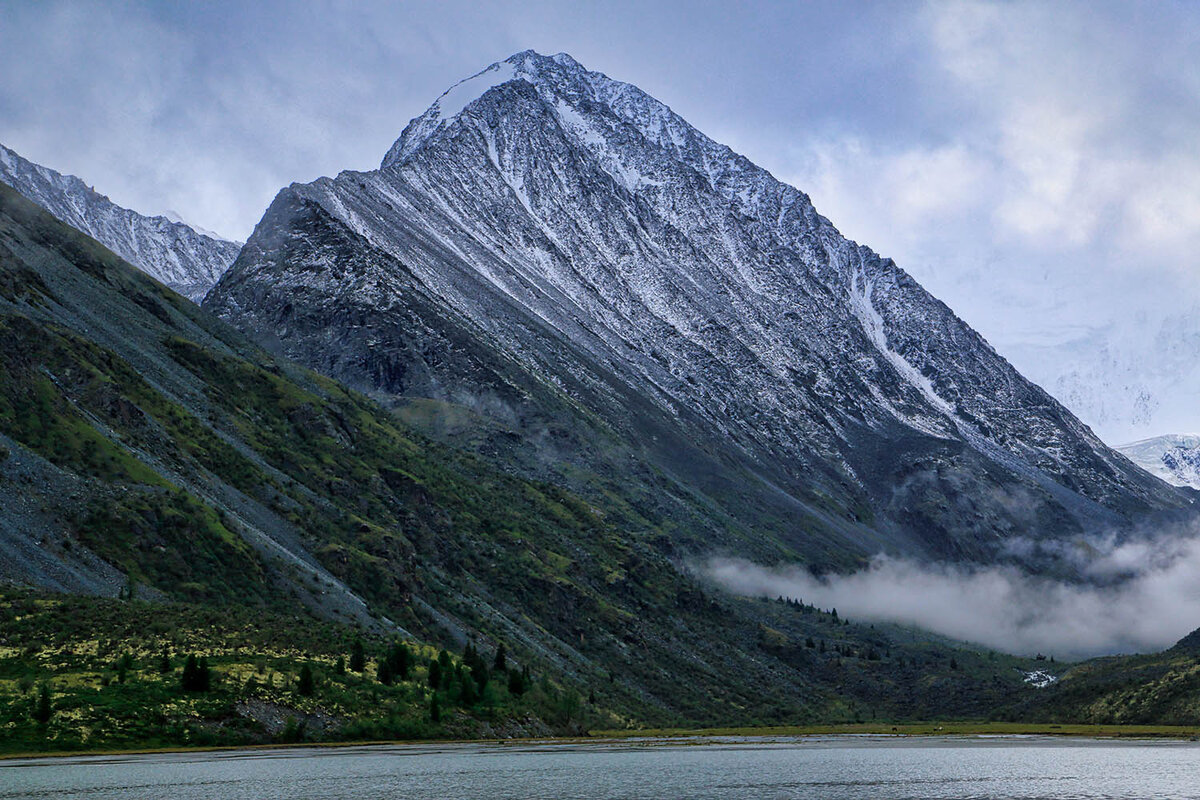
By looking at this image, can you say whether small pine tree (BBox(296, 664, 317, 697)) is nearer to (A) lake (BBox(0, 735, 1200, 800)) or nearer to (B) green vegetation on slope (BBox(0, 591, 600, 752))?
(B) green vegetation on slope (BBox(0, 591, 600, 752))

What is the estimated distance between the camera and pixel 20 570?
109125 mm

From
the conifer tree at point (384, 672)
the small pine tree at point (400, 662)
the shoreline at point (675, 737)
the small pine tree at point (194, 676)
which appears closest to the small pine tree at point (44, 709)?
the shoreline at point (675, 737)

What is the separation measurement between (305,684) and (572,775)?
30.0 m

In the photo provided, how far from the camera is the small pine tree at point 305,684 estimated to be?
9825 cm

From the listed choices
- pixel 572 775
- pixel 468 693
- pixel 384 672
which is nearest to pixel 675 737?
pixel 468 693

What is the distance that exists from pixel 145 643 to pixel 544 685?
71016 mm

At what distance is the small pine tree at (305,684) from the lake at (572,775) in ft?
19.0

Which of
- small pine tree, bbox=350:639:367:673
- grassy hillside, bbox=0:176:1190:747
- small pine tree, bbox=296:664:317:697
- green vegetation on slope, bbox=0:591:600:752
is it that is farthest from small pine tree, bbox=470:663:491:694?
small pine tree, bbox=296:664:317:697

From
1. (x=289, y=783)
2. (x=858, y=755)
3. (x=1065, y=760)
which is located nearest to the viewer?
(x=289, y=783)

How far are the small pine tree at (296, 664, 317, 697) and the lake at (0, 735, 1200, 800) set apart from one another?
5.80 meters

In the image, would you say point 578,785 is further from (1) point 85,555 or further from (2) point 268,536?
(2) point 268,536

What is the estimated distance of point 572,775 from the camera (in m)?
80.1

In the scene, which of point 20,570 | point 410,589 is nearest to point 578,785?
point 20,570

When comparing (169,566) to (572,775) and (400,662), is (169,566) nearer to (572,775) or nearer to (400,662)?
(400,662)
